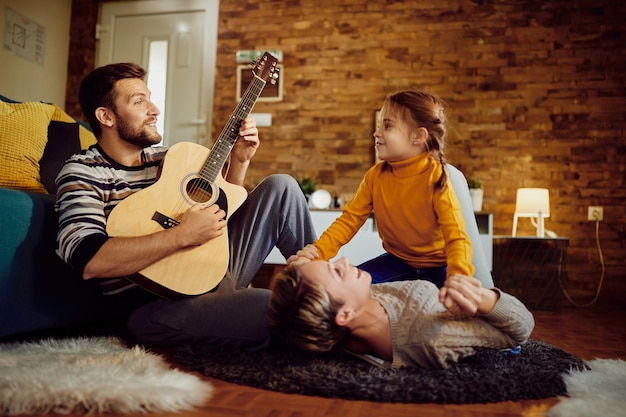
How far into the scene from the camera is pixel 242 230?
1.67m

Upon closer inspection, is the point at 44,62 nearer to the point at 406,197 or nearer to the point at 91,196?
the point at 91,196

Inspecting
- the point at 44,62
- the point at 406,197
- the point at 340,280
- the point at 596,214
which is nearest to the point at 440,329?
the point at 340,280

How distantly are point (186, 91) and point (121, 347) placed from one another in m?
3.35

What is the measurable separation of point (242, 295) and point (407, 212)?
0.57m

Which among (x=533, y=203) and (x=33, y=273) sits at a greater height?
(x=533, y=203)

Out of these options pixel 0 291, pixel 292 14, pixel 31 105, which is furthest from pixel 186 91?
pixel 0 291

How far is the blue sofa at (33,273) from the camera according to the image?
1.45 meters

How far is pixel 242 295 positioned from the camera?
4.79 ft

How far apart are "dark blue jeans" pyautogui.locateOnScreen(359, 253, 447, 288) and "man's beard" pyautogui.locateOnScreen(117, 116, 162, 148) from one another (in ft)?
2.72

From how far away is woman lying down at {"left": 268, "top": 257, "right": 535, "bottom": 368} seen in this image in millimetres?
1211

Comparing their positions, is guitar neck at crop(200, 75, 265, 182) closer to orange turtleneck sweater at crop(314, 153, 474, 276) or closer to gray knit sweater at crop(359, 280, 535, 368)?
orange turtleneck sweater at crop(314, 153, 474, 276)

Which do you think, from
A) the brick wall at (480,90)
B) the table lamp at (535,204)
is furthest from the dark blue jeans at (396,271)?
the brick wall at (480,90)

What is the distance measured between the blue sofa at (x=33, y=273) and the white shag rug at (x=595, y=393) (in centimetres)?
139

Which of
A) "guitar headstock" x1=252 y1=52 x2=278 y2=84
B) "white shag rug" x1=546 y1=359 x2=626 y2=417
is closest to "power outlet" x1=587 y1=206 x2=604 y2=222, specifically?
"white shag rug" x1=546 y1=359 x2=626 y2=417
